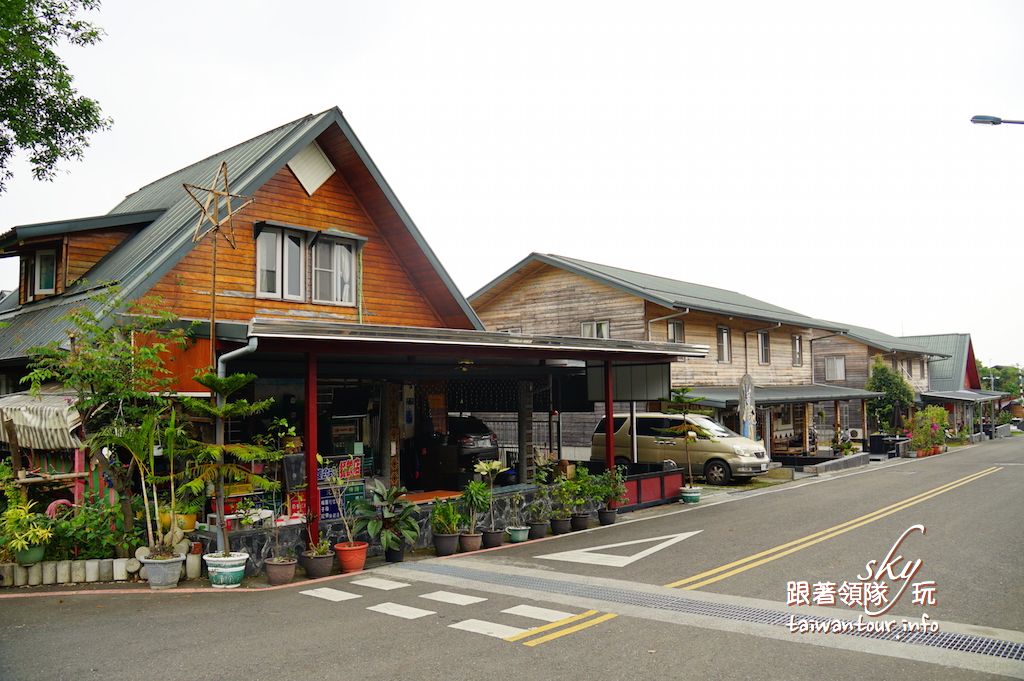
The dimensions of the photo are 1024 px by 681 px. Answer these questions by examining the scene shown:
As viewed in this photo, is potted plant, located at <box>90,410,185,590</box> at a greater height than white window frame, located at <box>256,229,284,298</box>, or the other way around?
white window frame, located at <box>256,229,284,298</box>

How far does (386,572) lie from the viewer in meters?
11.5

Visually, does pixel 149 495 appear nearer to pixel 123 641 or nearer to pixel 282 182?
pixel 123 641

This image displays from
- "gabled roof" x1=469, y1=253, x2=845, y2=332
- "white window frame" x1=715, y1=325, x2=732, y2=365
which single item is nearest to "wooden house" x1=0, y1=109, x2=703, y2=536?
"gabled roof" x1=469, y1=253, x2=845, y2=332

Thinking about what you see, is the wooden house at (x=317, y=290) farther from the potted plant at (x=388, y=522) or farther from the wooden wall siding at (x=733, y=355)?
the wooden wall siding at (x=733, y=355)

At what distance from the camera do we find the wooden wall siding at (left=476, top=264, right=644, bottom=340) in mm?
28078

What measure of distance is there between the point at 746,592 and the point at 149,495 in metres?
9.56

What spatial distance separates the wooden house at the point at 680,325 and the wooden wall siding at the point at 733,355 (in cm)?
4

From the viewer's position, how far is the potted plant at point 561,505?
1502 cm

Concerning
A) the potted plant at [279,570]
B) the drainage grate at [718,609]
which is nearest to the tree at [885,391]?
the drainage grate at [718,609]

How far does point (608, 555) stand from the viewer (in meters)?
12.5

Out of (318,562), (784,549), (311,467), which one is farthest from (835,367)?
(318,562)

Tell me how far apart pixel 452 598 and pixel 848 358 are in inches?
1604

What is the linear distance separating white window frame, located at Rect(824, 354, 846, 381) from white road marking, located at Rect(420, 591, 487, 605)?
40213mm

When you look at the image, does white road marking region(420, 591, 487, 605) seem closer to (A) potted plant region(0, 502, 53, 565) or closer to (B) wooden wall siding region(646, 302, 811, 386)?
(A) potted plant region(0, 502, 53, 565)
